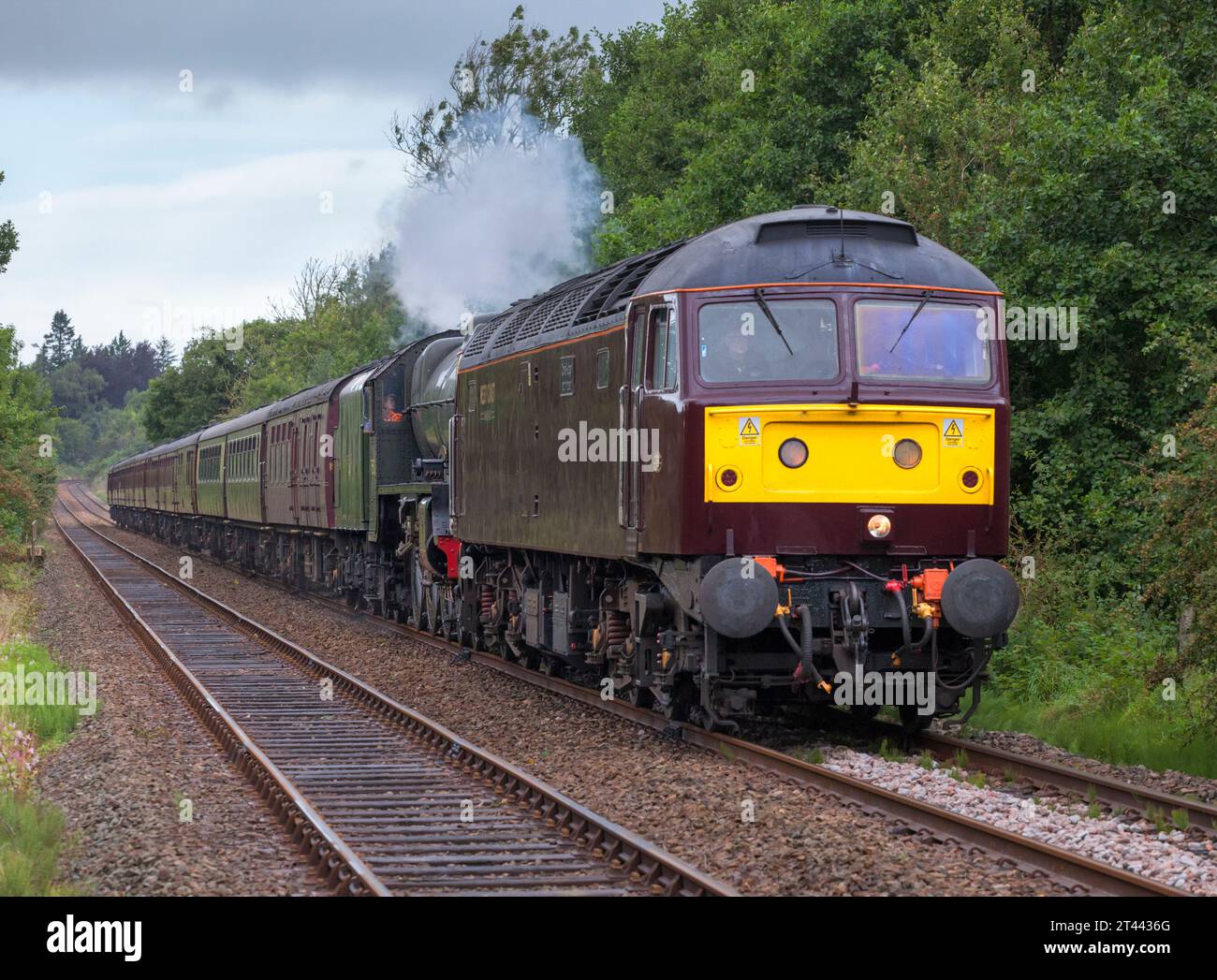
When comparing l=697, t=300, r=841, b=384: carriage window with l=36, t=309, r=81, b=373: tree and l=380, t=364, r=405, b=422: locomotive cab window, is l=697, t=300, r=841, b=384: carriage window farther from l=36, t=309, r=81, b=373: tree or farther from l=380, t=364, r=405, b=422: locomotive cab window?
l=36, t=309, r=81, b=373: tree

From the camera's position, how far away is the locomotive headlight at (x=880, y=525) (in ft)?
34.6

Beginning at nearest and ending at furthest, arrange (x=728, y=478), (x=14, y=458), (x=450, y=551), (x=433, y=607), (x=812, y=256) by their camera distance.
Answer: (x=728, y=478)
(x=812, y=256)
(x=450, y=551)
(x=433, y=607)
(x=14, y=458)

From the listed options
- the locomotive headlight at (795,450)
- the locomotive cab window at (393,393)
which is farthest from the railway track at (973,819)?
the locomotive cab window at (393,393)

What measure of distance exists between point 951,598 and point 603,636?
3.43 m

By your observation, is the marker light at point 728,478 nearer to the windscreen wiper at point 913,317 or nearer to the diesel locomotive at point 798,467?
the diesel locomotive at point 798,467

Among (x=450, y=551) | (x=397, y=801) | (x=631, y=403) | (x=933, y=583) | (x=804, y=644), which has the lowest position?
(x=397, y=801)

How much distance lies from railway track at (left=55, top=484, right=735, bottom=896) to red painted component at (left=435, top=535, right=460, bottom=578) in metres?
2.01

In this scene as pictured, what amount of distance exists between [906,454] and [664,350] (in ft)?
6.07

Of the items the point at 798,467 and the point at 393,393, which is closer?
the point at 798,467

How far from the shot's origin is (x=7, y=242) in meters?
30.8

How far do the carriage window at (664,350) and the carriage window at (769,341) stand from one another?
20 centimetres

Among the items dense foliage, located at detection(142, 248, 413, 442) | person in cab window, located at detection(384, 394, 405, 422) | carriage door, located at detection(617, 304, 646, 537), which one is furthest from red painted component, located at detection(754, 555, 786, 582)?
dense foliage, located at detection(142, 248, 413, 442)

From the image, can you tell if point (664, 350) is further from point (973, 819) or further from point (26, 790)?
point (26, 790)

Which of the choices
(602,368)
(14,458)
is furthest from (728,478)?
(14,458)
